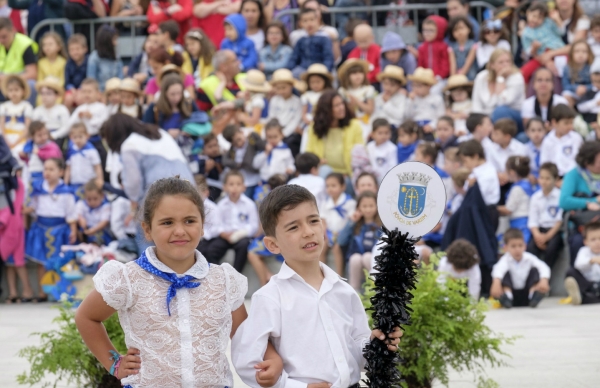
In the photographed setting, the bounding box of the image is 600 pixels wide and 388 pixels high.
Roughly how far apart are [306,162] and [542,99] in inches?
112

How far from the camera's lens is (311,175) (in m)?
10.5

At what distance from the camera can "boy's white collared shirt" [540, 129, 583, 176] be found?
34.3 ft

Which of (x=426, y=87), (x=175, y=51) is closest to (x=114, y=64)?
(x=175, y=51)

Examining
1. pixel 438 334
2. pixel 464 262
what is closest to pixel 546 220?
pixel 464 262

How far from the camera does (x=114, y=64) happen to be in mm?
13484

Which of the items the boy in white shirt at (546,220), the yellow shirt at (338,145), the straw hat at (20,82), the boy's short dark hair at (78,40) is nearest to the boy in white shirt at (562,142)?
the boy in white shirt at (546,220)

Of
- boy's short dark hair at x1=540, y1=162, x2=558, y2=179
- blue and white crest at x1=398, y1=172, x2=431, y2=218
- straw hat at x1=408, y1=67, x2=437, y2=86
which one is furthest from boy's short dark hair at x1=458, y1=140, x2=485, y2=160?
blue and white crest at x1=398, y1=172, x2=431, y2=218

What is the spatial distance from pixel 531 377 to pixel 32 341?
147 inches

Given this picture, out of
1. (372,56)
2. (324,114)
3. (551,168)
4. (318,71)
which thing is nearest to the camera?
(551,168)

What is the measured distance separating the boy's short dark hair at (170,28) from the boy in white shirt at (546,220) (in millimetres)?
5474

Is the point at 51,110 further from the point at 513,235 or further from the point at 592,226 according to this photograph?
the point at 592,226

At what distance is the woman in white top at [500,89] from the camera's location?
1156 centimetres

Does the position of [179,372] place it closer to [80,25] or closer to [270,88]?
[270,88]

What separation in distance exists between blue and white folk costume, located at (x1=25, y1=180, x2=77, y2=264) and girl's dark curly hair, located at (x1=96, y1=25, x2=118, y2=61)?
311 centimetres
